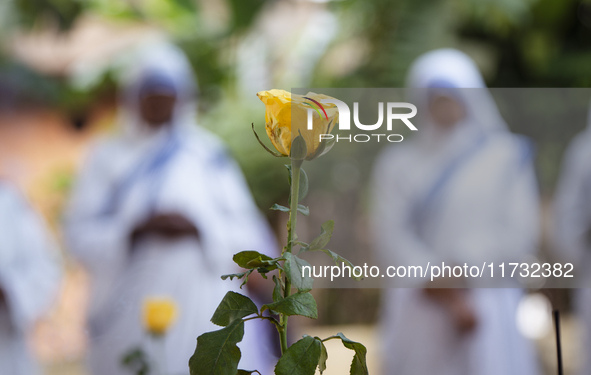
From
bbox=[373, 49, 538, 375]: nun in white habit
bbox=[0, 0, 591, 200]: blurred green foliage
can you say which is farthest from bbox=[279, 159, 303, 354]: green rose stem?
bbox=[0, 0, 591, 200]: blurred green foliage

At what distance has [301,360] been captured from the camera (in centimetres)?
29

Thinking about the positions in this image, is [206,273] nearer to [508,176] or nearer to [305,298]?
[508,176]

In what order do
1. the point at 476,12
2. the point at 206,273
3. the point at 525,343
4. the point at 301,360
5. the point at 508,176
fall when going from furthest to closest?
the point at 476,12 → the point at 206,273 → the point at 525,343 → the point at 508,176 → the point at 301,360

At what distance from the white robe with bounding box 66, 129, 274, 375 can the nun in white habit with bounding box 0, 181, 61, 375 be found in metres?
0.07

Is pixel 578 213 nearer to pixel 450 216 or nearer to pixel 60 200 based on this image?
pixel 450 216

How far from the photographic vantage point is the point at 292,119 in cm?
31

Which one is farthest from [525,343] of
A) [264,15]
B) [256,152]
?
[264,15]

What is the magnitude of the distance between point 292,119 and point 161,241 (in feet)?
3.11

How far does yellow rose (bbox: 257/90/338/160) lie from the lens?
311 millimetres

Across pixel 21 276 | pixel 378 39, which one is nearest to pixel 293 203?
pixel 21 276

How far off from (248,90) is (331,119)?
138cm

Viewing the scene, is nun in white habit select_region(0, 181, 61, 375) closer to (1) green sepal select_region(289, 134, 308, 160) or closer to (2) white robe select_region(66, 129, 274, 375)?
(2) white robe select_region(66, 129, 274, 375)

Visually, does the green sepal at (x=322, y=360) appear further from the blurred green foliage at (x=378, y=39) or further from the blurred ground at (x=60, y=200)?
the blurred green foliage at (x=378, y=39)

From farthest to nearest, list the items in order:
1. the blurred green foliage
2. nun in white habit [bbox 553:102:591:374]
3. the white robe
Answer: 1. the blurred green foliage
2. the white robe
3. nun in white habit [bbox 553:102:591:374]
